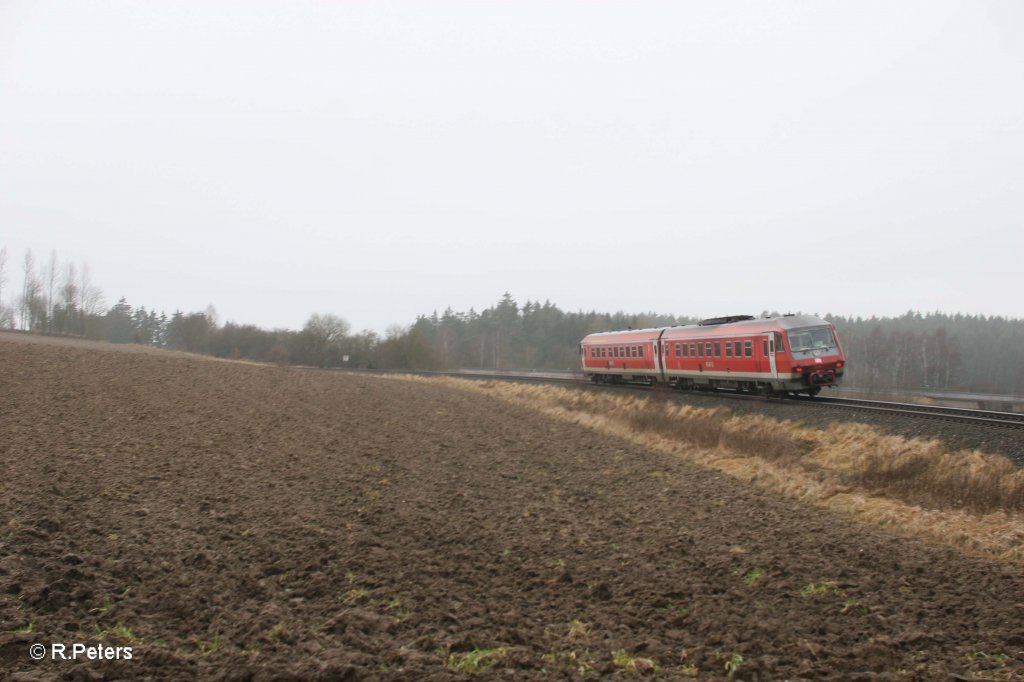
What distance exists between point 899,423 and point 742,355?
32.4 ft

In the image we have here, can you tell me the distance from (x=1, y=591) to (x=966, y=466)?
15121 millimetres

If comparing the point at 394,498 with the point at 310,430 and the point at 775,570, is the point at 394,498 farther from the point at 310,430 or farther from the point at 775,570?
the point at 310,430

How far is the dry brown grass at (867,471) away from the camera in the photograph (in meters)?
9.95

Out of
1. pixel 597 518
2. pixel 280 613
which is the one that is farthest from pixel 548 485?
pixel 280 613

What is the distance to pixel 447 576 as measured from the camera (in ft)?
25.5

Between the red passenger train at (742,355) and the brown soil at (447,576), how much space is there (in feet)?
38.2

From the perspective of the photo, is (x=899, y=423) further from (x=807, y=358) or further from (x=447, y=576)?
(x=447, y=576)

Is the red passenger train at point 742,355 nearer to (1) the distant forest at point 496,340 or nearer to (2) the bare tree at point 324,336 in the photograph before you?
(1) the distant forest at point 496,340

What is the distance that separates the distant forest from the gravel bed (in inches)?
1110

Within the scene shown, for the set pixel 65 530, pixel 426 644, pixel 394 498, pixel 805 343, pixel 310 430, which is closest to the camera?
pixel 426 644

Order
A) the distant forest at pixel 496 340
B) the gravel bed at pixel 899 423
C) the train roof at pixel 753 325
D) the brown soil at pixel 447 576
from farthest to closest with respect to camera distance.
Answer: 1. the distant forest at pixel 496 340
2. the train roof at pixel 753 325
3. the gravel bed at pixel 899 423
4. the brown soil at pixel 447 576

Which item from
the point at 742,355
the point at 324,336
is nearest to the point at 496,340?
the point at 324,336

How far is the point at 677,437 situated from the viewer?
2019 centimetres

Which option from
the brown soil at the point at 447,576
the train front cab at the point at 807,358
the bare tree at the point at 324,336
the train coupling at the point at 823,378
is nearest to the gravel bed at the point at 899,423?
the train front cab at the point at 807,358
